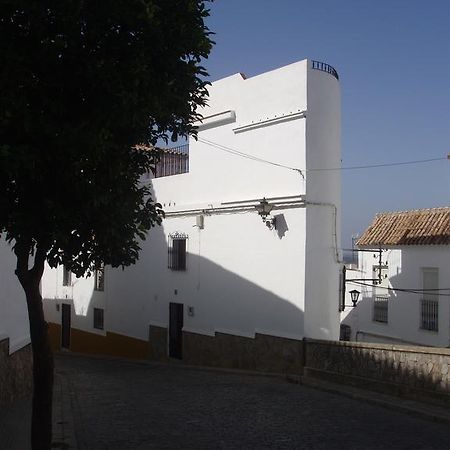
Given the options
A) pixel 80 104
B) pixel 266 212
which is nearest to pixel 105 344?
pixel 266 212

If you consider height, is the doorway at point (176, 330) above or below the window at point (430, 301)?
below

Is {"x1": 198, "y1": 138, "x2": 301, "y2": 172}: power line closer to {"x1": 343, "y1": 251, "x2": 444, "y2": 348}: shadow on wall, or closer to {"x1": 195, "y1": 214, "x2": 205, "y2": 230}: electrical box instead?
{"x1": 195, "y1": 214, "x2": 205, "y2": 230}: electrical box

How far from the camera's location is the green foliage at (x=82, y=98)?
483 cm

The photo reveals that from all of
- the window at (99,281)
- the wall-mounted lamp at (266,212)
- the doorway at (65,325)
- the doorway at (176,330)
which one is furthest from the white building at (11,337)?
the doorway at (65,325)

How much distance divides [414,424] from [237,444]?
9.61ft

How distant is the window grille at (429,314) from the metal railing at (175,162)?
7.51m

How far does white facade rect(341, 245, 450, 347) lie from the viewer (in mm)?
15778

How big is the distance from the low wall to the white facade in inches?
192

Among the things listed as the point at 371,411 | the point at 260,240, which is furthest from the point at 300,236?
the point at 371,411

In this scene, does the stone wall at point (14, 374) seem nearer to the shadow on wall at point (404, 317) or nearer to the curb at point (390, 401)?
the curb at point (390, 401)

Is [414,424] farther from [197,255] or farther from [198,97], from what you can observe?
[197,255]

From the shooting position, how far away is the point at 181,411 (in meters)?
9.55

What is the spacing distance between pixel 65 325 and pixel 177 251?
29.5 ft

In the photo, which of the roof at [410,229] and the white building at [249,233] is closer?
the white building at [249,233]
